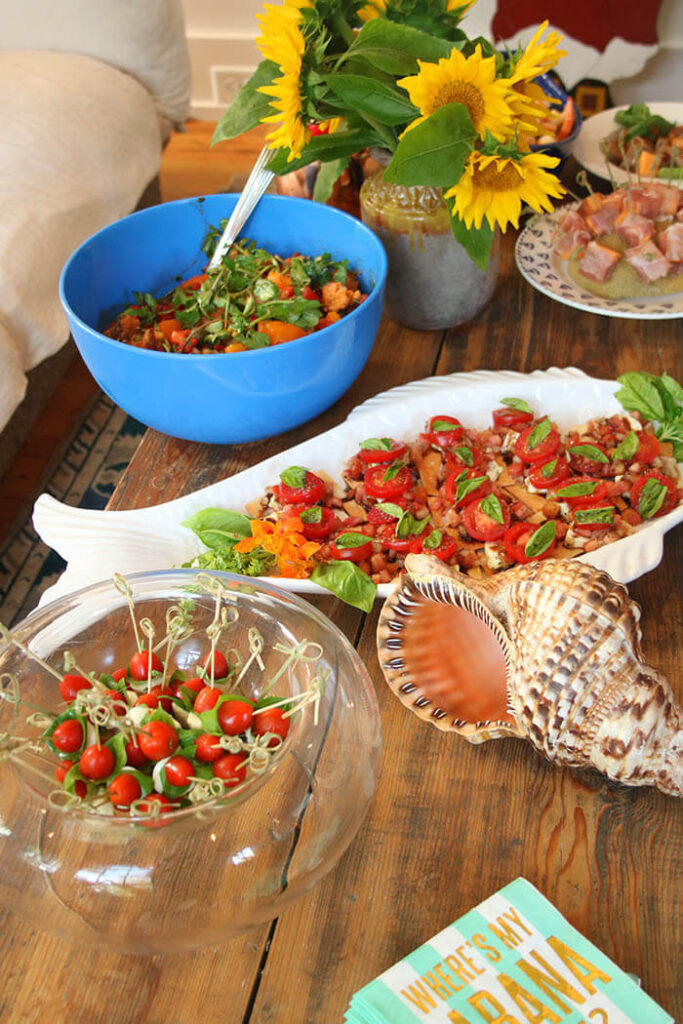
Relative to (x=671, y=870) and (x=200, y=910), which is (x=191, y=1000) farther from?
(x=671, y=870)

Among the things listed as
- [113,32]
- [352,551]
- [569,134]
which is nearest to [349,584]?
[352,551]

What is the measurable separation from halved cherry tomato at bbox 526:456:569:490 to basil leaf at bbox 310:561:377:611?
0.84ft

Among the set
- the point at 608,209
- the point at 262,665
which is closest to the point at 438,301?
the point at 608,209

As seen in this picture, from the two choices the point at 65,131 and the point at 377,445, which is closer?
the point at 377,445

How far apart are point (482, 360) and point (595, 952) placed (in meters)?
0.90

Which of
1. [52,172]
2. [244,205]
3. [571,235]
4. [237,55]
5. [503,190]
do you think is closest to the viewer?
[503,190]

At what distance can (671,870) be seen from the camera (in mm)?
775

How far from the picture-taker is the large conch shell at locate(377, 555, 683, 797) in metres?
0.72

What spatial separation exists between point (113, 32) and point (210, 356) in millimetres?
1827

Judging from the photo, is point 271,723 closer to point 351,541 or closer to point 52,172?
point 351,541

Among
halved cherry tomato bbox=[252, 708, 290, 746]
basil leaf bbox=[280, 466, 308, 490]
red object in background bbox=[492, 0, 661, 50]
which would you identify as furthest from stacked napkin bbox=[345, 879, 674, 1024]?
red object in background bbox=[492, 0, 661, 50]

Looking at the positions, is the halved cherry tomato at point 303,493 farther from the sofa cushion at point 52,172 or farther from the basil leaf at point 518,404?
the sofa cushion at point 52,172

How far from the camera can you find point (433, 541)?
100 cm

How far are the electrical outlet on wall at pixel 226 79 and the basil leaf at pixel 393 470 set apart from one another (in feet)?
10.5
